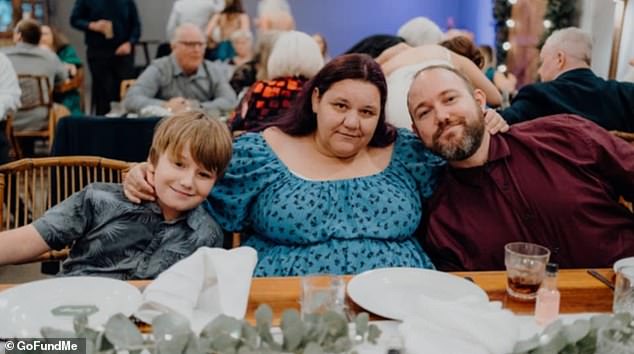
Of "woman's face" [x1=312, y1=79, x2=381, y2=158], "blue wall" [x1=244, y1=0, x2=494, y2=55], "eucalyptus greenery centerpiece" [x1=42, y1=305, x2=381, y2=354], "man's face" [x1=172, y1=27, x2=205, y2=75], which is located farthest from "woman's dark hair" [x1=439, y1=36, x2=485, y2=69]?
"blue wall" [x1=244, y1=0, x2=494, y2=55]

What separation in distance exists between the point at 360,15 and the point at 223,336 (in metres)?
10.3

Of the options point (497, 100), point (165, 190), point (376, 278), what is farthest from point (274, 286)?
point (497, 100)

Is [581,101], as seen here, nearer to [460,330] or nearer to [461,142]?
[461,142]

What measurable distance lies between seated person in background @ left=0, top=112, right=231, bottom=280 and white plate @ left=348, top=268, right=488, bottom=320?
0.49 metres

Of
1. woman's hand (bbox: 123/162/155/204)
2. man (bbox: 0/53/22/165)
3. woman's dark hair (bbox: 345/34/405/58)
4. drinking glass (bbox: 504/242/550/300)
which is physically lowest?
man (bbox: 0/53/22/165)

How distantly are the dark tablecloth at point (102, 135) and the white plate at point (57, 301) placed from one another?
8.74ft

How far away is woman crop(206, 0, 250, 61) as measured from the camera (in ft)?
21.6

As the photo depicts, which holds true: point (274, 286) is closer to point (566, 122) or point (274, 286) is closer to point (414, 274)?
point (414, 274)

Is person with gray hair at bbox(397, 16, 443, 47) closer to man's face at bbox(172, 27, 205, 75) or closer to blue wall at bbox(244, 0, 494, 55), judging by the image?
man's face at bbox(172, 27, 205, 75)

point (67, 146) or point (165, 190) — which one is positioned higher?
point (165, 190)

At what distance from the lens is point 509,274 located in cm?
149

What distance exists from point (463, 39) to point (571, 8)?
10.6 ft

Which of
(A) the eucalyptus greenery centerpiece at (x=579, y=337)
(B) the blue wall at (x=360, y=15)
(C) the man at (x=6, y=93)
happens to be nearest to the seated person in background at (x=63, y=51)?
(C) the man at (x=6, y=93)

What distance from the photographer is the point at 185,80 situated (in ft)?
15.0
